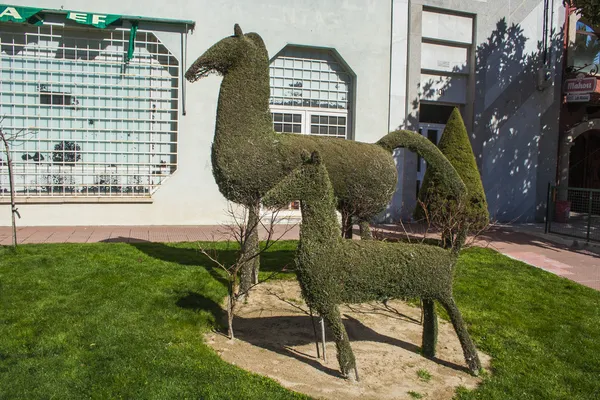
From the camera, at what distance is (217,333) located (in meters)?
5.20

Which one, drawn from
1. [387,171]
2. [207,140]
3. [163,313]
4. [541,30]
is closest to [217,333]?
[163,313]

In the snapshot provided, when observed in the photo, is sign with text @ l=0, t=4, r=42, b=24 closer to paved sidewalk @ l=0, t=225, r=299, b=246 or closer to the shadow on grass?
paved sidewalk @ l=0, t=225, r=299, b=246

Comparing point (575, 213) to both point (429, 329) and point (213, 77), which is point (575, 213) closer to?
point (213, 77)

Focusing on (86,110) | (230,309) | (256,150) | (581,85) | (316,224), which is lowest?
(230,309)

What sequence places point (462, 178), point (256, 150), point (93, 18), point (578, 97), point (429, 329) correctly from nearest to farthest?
point (429, 329)
point (256, 150)
point (462, 178)
point (93, 18)
point (578, 97)

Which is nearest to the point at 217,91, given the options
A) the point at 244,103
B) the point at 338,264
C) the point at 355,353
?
the point at 244,103

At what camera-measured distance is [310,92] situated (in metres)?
12.9

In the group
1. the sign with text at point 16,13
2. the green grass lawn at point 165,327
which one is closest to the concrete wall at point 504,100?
the green grass lawn at point 165,327

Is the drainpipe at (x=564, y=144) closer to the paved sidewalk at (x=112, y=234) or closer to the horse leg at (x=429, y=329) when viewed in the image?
the paved sidewalk at (x=112, y=234)

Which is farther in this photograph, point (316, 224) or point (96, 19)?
point (96, 19)

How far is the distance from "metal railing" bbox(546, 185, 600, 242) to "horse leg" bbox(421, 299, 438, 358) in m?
7.94

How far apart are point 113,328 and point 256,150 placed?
8.17 ft

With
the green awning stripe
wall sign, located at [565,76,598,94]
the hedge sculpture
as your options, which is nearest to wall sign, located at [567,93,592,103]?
wall sign, located at [565,76,598,94]

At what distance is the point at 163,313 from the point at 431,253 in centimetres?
310
